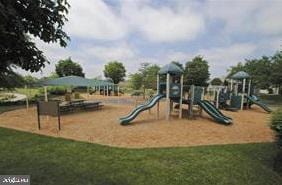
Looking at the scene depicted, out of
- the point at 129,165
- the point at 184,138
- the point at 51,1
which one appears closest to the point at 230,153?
the point at 184,138

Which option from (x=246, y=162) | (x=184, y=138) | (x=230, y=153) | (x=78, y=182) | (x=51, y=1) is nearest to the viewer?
(x=51, y=1)

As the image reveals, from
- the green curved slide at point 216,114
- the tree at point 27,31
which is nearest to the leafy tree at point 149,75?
the green curved slide at point 216,114

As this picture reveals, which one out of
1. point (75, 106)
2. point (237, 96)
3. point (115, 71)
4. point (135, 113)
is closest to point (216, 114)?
point (135, 113)

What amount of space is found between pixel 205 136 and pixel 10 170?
6.18m

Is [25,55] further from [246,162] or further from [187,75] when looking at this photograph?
[187,75]

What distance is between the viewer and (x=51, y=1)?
2645mm

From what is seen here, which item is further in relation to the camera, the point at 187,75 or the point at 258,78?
the point at 187,75

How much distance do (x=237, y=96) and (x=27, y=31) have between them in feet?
59.7

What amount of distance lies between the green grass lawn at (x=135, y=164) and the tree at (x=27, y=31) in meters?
2.51

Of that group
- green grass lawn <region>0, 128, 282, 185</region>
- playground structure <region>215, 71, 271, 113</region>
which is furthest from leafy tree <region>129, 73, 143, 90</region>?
green grass lawn <region>0, 128, 282, 185</region>

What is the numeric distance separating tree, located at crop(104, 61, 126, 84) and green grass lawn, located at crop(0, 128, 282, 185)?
2032 inches

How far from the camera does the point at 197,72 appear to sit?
47.9m

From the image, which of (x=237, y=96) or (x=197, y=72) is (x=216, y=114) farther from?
(x=197, y=72)

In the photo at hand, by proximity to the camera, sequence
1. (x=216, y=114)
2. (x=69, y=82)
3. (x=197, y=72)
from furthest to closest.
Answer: (x=197, y=72) < (x=69, y=82) < (x=216, y=114)
